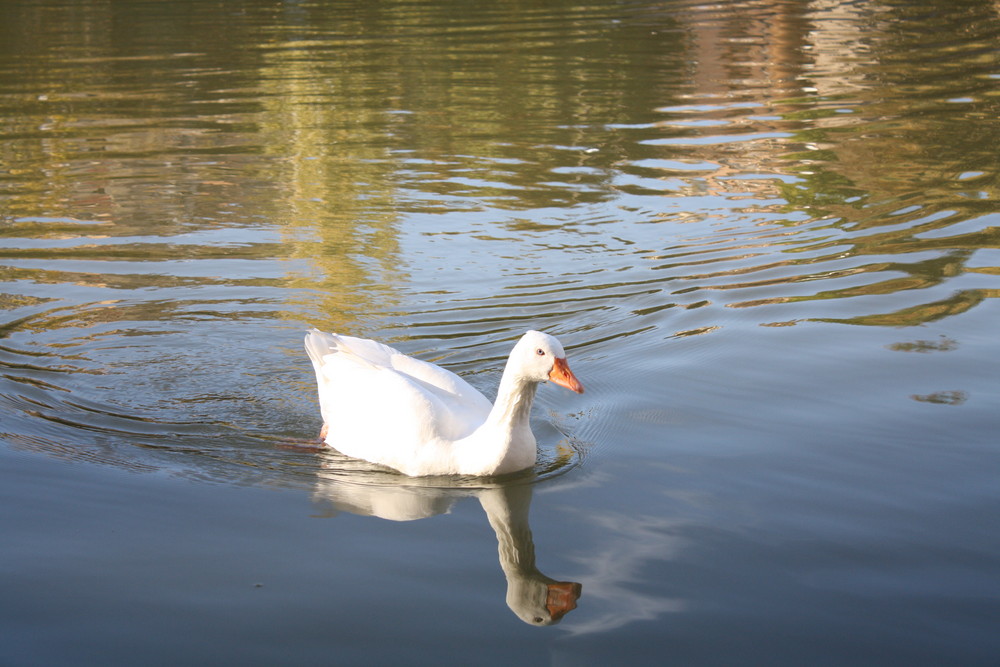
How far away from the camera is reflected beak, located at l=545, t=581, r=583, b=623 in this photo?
539cm

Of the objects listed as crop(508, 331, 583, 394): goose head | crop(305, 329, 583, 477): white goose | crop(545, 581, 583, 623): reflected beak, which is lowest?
crop(545, 581, 583, 623): reflected beak

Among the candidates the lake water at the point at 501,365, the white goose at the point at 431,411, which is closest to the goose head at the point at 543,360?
the white goose at the point at 431,411

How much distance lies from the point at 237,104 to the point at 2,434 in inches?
491

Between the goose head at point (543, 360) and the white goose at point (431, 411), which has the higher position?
the goose head at point (543, 360)

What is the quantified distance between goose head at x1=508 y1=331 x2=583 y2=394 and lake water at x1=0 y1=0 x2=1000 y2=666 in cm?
66

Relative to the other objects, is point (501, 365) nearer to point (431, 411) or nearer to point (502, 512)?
point (431, 411)

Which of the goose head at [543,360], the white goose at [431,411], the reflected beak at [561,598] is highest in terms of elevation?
the goose head at [543,360]

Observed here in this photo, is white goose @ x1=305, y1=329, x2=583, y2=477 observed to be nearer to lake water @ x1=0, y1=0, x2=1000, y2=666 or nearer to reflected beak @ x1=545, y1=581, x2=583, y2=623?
lake water @ x1=0, y1=0, x2=1000, y2=666

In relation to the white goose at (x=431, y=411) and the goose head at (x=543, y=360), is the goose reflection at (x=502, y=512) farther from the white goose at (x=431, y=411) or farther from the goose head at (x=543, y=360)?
the goose head at (x=543, y=360)

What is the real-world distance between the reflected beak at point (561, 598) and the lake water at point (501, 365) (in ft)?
0.09

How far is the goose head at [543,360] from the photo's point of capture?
653cm

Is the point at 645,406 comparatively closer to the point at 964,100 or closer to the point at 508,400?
the point at 508,400

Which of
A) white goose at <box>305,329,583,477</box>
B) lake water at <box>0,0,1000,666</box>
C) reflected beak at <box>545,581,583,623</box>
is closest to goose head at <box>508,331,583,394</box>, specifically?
white goose at <box>305,329,583,477</box>

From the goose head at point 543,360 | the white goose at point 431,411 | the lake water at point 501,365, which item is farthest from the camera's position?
the white goose at point 431,411
